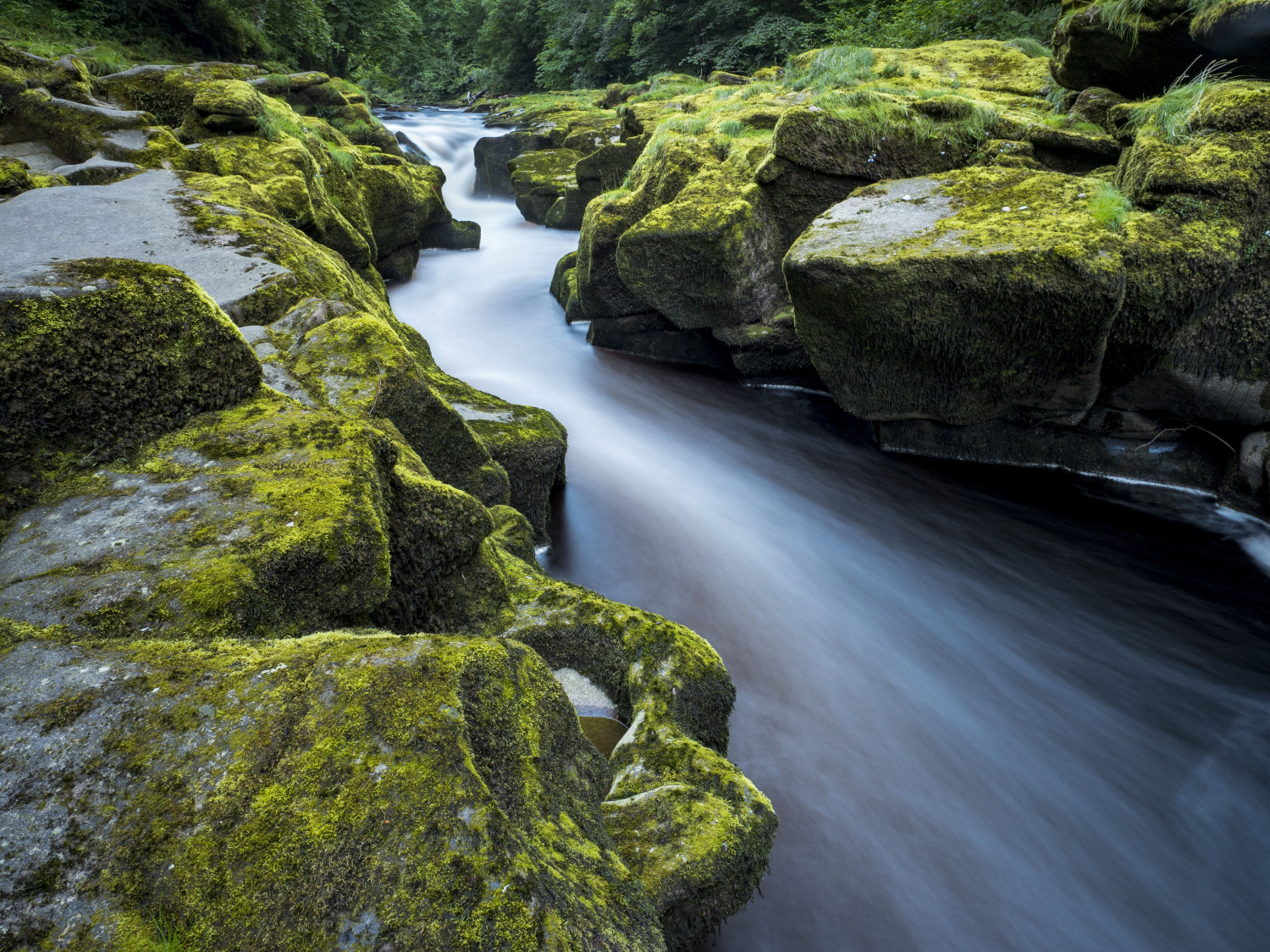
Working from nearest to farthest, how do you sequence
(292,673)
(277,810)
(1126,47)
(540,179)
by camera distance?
1. (277,810)
2. (292,673)
3. (1126,47)
4. (540,179)

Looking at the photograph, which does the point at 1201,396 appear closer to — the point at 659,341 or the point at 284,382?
the point at 659,341

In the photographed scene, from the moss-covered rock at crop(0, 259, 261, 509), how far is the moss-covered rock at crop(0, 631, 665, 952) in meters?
0.91

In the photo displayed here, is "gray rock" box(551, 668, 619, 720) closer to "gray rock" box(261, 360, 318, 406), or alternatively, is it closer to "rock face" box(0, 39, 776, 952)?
"rock face" box(0, 39, 776, 952)

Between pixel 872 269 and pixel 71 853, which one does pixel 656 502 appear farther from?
pixel 71 853

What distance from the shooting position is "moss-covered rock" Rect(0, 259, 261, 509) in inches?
85.1

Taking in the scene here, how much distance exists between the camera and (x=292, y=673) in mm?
1704

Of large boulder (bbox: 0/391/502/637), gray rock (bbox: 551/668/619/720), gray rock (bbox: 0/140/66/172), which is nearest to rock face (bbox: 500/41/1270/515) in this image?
gray rock (bbox: 551/668/619/720)

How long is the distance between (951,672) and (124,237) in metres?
6.17

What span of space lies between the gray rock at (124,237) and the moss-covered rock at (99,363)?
1.54 meters

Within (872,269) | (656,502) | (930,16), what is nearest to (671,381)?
(656,502)

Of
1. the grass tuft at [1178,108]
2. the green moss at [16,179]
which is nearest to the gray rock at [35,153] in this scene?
the green moss at [16,179]

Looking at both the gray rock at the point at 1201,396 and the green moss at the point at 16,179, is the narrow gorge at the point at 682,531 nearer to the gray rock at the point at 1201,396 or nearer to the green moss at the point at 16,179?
the gray rock at the point at 1201,396

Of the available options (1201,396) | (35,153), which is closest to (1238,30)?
(1201,396)

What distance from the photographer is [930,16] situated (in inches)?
578
